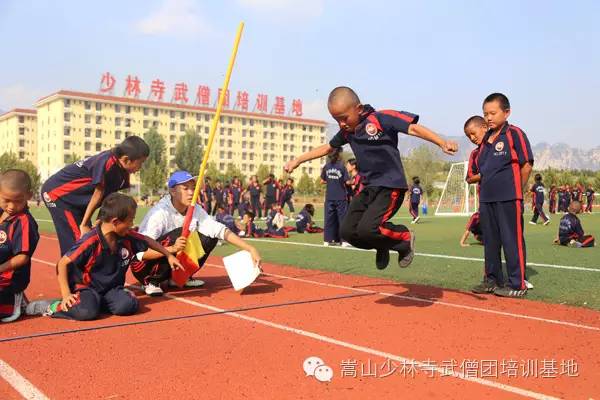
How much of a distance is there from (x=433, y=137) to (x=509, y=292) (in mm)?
2123

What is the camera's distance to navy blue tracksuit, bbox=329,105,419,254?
17.1ft

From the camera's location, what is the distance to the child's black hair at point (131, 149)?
19.2ft

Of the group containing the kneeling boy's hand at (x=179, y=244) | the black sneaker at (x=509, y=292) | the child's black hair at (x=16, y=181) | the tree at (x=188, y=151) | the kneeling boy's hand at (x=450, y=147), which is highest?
the tree at (x=188, y=151)

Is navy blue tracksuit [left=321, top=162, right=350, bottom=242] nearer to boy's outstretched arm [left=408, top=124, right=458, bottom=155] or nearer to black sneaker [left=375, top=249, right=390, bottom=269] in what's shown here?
black sneaker [left=375, top=249, right=390, bottom=269]

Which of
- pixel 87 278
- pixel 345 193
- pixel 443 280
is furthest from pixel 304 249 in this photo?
pixel 87 278

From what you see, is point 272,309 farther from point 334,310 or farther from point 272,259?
point 272,259

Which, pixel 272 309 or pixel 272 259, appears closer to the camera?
pixel 272 309

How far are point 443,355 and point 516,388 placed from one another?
26.8 inches

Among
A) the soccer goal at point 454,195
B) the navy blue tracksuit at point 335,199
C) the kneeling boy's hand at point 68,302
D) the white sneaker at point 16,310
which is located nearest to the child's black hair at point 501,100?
the kneeling boy's hand at point 68,302

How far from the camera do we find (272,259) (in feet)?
32.4

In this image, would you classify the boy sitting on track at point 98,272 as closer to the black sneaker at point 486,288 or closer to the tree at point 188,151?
the black sneaker at point 486,288

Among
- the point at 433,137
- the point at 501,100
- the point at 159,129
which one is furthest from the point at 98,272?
the point at 159,129

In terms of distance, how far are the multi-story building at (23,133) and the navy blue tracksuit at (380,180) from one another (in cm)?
11665

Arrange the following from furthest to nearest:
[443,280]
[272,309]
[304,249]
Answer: [304,249]
[443,280]
[272,309]
